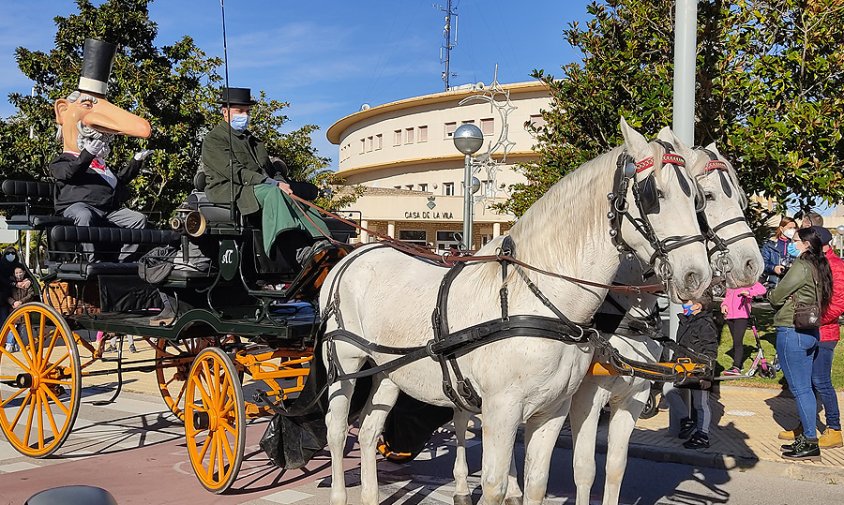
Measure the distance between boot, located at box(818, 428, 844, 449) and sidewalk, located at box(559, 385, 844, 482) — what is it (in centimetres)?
8

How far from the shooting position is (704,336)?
23.2 feet

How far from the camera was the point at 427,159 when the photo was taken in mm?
44031

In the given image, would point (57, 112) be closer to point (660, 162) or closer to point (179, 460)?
point (179, 460)

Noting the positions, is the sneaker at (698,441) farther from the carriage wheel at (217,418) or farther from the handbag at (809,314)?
the carriage wheel at (217,418)

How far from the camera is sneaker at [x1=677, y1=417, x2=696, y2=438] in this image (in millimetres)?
7509

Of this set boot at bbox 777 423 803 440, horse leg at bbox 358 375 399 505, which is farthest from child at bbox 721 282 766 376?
horse leg at bbox 358 375 399 505

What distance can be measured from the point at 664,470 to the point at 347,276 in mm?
3659

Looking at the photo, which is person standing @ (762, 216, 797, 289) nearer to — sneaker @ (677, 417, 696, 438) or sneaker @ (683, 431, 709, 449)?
sneaker @ (677, 417, 696, 438)

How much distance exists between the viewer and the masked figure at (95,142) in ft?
24.5

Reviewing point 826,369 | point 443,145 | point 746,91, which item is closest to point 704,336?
point 826,369

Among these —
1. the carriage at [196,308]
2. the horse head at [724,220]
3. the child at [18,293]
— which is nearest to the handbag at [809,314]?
the horse head at [724,220]

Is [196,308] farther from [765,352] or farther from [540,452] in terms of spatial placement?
[765,352]

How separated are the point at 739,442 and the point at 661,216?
4.96 m

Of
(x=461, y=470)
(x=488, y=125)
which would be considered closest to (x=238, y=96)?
(x=461, y=470)
